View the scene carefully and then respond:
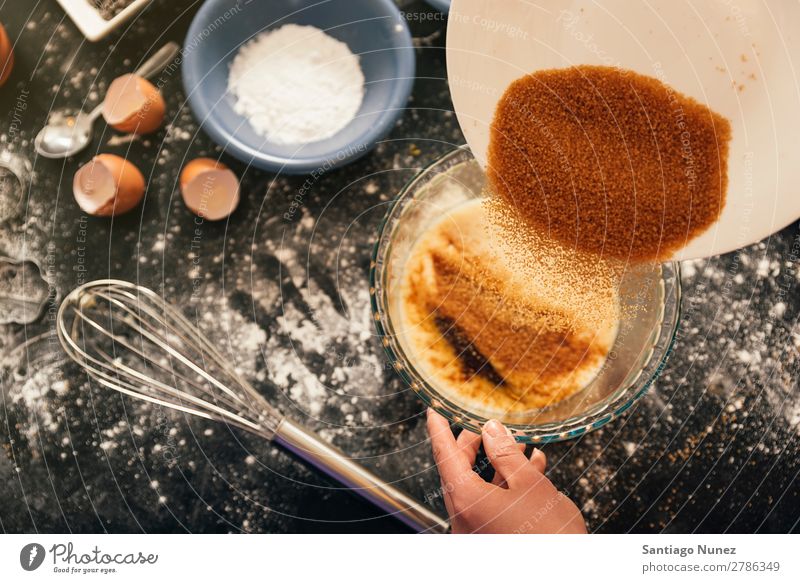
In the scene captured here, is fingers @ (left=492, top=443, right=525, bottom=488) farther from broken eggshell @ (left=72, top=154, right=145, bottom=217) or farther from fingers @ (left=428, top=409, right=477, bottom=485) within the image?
broken eggshell @ (left=72, top=154, right=145, bottom=217)

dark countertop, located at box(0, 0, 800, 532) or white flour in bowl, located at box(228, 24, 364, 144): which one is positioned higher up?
white flour in bowl, located at box(228, 24, 364, 144)

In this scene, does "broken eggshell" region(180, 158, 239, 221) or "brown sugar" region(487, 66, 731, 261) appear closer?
"brown sugar" region(487, 66, 731, 261)

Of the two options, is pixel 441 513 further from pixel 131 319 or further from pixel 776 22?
pixel 776 22

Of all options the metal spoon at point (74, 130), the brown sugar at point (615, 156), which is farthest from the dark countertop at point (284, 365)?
the brown sugar at point (615, 156)

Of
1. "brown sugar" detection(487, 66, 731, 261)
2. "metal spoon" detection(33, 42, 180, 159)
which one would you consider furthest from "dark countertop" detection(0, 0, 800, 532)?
"brown sugar" detection(487, 66, 731, 261)

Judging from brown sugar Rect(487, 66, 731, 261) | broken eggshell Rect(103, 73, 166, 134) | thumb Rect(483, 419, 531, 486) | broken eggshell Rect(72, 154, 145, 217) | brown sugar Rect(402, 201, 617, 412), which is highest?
broken eggshell Rect(103, 73, 166, 134)

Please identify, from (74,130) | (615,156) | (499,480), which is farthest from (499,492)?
(74,130)
